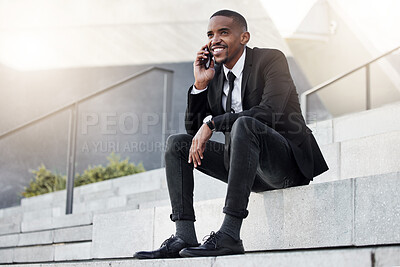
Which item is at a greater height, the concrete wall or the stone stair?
the concrete wall

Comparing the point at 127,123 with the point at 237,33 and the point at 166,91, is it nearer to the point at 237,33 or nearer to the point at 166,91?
the point at 166,91

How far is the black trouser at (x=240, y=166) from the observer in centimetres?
213

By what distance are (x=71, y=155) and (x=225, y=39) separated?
7.87 ft

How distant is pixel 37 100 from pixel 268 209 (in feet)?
20.6

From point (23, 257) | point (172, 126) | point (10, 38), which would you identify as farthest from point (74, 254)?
point (10, 38)

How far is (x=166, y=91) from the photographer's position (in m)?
5.51

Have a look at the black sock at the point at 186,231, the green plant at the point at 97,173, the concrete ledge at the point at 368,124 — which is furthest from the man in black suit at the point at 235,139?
the green plant at the point at 97,173

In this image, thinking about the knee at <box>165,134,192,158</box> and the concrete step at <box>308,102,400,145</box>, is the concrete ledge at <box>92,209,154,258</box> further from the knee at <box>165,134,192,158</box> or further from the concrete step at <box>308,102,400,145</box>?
the concrete step at <box>308,102,400,145</box>

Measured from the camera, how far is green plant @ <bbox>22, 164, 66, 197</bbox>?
6189 millimetres

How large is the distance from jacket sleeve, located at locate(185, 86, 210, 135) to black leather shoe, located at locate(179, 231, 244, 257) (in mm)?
634

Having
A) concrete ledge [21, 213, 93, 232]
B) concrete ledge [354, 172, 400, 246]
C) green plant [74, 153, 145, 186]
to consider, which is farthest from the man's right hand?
green plant [74, 153, 145, 186]

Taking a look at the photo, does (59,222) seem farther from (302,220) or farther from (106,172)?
(302,220)

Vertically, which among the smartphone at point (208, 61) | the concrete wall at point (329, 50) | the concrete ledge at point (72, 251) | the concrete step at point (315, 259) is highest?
the concrete wall at point (329, 50)

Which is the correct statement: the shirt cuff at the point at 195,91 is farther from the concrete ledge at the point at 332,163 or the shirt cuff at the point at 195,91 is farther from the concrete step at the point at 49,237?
the concrete step at the point at 49,237
